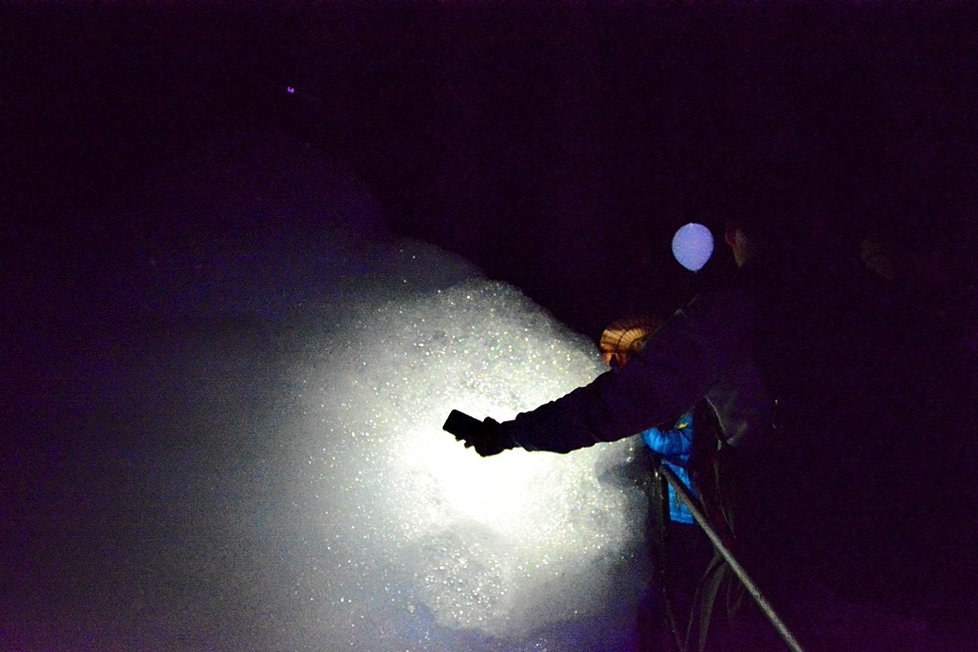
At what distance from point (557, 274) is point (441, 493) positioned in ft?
2.55

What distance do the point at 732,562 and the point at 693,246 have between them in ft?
2.31

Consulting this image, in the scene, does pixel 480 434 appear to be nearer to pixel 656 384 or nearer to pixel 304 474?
pixel 656 384

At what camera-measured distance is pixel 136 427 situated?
1.32 meters

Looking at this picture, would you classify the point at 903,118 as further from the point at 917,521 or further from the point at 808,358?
the point at 917,521

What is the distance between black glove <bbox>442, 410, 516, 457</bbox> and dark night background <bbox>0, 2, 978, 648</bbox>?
65 cm

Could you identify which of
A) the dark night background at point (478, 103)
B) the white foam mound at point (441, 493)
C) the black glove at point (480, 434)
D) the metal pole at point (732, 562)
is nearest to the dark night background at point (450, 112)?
the dark night background at point (478, 103)

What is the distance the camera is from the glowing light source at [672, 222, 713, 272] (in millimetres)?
1304

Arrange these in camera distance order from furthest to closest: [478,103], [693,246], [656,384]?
[478,103], [693,246], [656,384]

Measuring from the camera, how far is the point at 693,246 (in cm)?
133

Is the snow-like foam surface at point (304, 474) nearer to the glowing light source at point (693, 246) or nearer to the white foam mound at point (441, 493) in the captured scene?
the white foam mound at point (441, 493)

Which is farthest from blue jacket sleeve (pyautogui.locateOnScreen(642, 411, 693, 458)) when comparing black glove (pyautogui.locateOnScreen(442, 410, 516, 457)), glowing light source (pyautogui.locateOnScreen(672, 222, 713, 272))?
black glove (pyautogui.locateOnScreen(442, 410, 516, 457))

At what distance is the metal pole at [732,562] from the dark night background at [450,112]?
0.53 metres

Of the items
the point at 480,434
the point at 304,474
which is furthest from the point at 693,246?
Result: the point at 304,474

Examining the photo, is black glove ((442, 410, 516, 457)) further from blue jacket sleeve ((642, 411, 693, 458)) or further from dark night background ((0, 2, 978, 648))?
dark night background ((0, 2, 978, 648))
